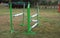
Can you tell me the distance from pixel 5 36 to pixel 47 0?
25815 mm

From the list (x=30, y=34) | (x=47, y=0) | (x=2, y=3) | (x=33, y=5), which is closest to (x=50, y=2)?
(x=47, y=0)

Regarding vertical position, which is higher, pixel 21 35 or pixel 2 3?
pixel 21 35

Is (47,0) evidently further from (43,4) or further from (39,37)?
(39,37)

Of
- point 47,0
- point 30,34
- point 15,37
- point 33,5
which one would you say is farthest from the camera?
point 47,0

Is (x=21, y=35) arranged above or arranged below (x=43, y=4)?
above

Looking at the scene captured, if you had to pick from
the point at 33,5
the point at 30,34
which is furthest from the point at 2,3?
the point at 30,34

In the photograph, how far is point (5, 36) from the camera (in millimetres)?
7789

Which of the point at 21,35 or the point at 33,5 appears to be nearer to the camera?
the point at 21,35

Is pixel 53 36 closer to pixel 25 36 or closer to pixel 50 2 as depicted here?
pixel 25 36

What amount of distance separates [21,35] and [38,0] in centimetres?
2398

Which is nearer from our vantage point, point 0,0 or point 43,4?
point 43,4

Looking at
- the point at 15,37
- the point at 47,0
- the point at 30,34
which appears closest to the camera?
the point at 15,37

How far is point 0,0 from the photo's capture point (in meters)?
34.2

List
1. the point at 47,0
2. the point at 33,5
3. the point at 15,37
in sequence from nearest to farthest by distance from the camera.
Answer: the point at 15,37 < the point at 33,5 < the point at 47,0
